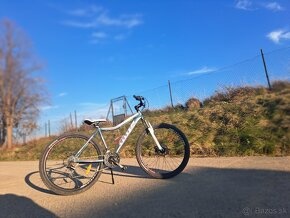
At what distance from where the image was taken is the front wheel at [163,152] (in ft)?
17.7

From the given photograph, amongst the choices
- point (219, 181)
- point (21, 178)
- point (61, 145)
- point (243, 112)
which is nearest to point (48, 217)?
point (61, 145)

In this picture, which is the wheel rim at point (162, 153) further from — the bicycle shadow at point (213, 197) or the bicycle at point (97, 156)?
the bicycle shadow at point (213, 197)

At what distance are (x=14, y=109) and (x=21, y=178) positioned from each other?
18.1 metres

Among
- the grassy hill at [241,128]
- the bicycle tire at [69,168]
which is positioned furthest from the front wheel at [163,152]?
the grassy hill at [241,128]

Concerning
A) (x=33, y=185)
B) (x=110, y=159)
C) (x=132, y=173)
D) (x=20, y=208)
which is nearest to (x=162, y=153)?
(x=132, y=173)

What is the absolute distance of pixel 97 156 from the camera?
513cm

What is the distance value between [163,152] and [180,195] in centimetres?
134

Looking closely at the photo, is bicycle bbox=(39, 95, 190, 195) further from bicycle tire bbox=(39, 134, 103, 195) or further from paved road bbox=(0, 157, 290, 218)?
paved road bbox=(0, 157, 290, 218)

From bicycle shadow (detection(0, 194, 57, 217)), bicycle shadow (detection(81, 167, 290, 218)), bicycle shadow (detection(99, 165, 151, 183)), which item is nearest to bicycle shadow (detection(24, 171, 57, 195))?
bicycle shadow (detection(0, 194, 57, 217))

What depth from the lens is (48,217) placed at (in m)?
3.90

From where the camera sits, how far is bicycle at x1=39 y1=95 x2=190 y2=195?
16.2 feet

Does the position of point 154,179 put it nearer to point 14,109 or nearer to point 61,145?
point 61,145

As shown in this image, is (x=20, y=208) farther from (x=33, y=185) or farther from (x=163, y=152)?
(x=163, y=152)

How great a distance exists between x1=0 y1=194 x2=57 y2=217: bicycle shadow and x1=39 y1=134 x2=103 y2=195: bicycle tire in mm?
419
